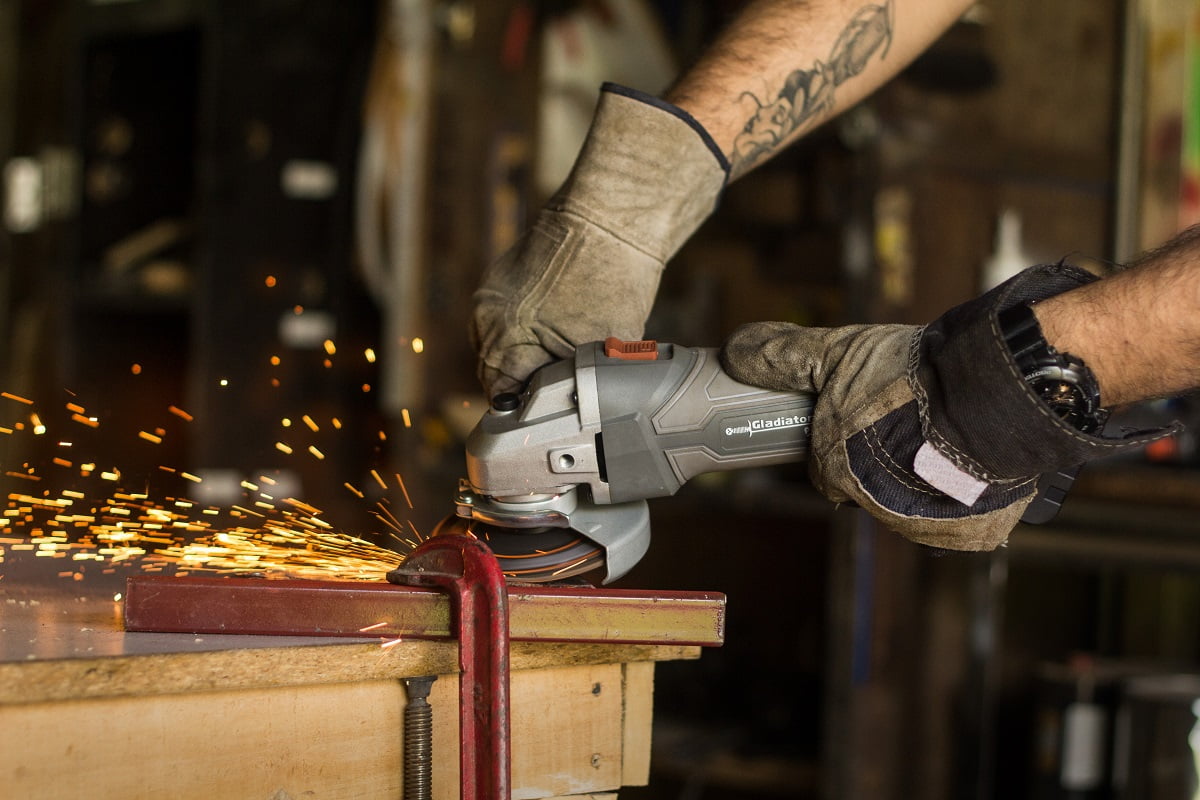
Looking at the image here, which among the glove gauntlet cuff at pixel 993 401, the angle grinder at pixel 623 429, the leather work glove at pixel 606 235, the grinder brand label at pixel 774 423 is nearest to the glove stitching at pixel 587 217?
the leather work glove at pixel 606 235

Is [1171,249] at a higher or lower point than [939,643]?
higher

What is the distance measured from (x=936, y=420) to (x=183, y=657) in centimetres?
69

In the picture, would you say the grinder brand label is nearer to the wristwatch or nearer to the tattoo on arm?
the wristwatch

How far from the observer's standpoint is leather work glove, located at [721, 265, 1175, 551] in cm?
106

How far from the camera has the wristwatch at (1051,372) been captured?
41.9 inches

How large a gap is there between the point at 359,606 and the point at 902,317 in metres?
1.81

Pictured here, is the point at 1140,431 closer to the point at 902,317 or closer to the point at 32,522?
the point at 902,317

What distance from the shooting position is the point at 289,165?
348cm

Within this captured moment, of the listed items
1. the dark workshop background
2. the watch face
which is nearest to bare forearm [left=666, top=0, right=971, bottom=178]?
the watch face

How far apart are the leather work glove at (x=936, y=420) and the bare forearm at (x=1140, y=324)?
4 centimetres

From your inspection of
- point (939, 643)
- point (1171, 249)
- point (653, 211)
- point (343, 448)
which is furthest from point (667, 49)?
point (1171, 249)

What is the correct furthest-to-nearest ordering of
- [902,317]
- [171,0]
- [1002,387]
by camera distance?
[171,0], [902,317], [1002,387]

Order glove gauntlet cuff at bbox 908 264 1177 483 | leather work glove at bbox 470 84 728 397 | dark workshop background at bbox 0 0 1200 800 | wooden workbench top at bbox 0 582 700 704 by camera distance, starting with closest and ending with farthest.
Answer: wooden workbench top at bbox 0 582 700 704, glove gauntlet cuff at bbox 908 264 1177 483, leather work glove at bbox 470 84 728 397, dark workshop background at bbox 0 0 1200 800

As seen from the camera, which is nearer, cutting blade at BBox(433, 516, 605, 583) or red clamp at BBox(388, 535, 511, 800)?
red clamp at BBox(388, 535, 511, 800)
